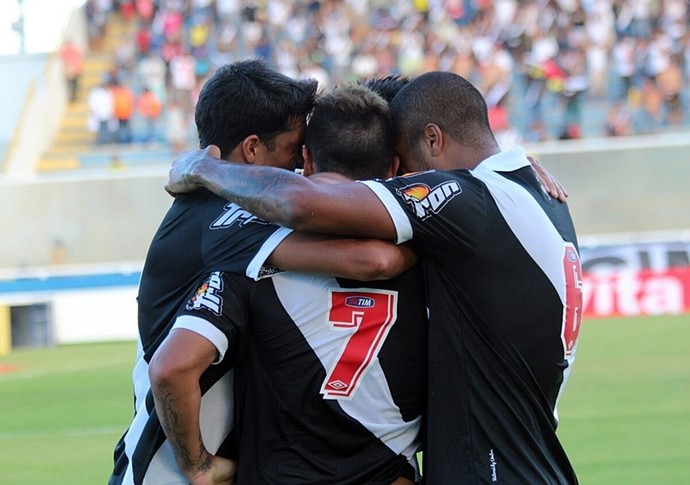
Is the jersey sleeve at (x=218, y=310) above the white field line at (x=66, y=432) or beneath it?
above

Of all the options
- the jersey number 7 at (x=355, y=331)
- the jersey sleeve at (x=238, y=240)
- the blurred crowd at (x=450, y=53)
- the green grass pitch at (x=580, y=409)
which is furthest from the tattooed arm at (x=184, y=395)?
the blurred crowd at (x=450, y=53)

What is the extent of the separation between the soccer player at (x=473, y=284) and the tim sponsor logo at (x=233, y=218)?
0.22 feet

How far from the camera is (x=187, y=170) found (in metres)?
3.24

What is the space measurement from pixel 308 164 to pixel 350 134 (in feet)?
0.55

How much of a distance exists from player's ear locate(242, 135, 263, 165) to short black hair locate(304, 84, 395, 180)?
14cm

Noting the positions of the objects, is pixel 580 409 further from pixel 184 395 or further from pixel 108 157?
pixel 108 157

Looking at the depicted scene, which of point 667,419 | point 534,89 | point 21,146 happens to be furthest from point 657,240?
point 21,146

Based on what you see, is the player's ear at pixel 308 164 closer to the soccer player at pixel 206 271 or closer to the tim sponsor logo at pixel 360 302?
the soccer player at pixel 206 271

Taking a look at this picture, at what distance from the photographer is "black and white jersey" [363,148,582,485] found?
305cm

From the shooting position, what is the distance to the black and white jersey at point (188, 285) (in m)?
3.06

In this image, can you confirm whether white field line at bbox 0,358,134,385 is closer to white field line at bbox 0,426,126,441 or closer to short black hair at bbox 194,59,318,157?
white field line at bbox 0,426,126,441

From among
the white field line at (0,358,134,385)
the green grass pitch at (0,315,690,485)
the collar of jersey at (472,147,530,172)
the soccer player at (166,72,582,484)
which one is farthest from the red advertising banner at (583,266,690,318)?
the soccer player at (166,72,582,484)

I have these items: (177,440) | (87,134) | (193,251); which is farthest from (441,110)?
(87,134)

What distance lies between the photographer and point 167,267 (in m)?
3.15
